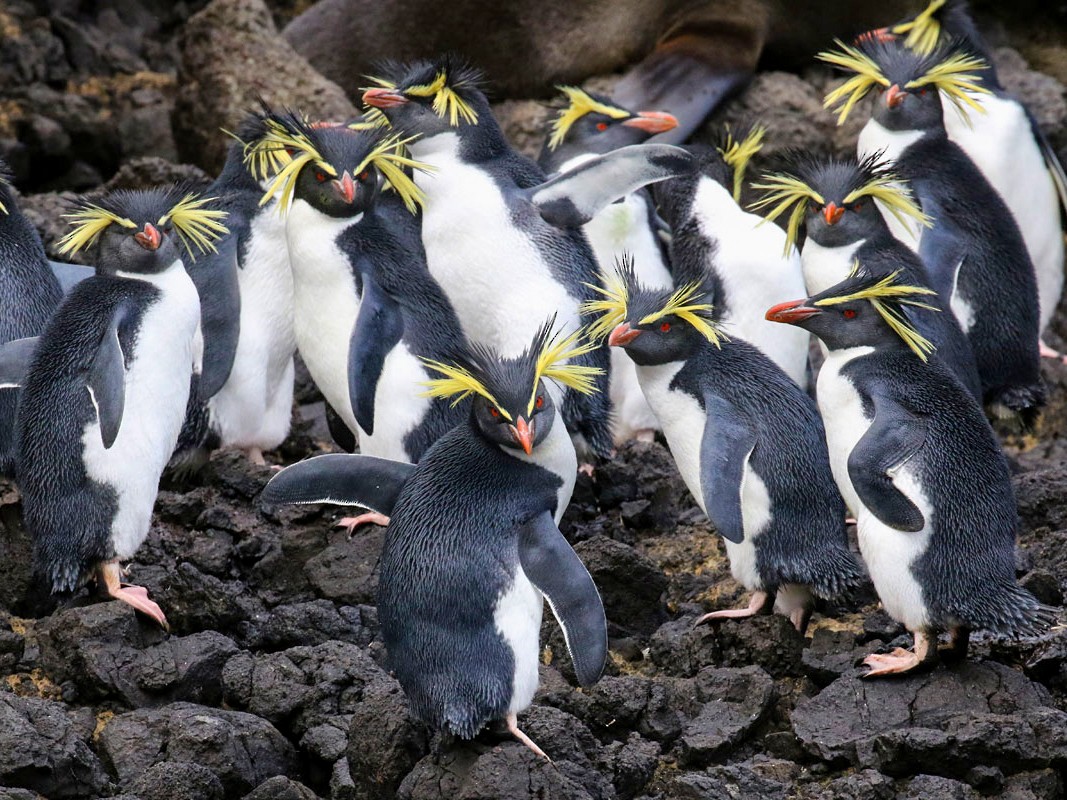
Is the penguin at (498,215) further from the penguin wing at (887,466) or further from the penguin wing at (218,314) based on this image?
the penguin wing at (887,466)

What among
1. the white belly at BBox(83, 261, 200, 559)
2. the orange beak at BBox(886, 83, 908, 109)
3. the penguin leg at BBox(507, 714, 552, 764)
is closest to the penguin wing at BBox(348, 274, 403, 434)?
the white belly at BBox(83, 261, 200, 559)

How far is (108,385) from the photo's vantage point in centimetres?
505

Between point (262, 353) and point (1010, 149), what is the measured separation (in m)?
3.44

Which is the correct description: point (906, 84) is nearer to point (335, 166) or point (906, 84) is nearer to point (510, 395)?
point (335, 166)

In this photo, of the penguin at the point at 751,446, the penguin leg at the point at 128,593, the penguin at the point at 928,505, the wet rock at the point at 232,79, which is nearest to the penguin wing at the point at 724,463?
the penguin at the point at 751,446

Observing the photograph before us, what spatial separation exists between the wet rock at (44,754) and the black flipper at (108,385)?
89cm

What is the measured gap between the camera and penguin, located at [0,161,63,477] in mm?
5828

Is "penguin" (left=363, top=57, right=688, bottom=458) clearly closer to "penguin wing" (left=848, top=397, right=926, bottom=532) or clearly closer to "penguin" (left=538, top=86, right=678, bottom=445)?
"penguin" (left=538, top=86, right=678, bottom=445)

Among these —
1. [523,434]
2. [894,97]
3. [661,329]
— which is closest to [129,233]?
[661,329]

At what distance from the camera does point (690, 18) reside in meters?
9.50

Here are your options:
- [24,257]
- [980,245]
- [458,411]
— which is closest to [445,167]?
[458,411]

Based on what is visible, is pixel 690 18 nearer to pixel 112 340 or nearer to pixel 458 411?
pixel 458 411

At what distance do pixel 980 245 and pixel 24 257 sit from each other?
3426 millimetres

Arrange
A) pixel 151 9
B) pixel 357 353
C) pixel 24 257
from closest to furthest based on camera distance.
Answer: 1. pixel 357 353
2. pixel 24 257
3. pixel 151 9
